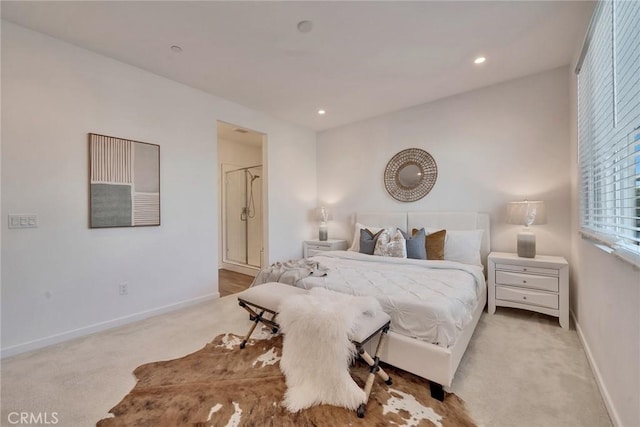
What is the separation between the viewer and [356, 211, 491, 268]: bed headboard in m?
3.27

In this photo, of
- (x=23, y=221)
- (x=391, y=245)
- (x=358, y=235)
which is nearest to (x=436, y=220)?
(x=391, y=245)

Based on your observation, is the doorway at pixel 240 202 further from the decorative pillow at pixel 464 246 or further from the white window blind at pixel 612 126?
the white window blind at pixel 612 126

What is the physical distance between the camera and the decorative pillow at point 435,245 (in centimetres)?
311

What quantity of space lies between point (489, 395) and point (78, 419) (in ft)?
7.94

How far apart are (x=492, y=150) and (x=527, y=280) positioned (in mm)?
1609

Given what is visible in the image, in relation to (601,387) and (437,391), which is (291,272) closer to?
(437,391)

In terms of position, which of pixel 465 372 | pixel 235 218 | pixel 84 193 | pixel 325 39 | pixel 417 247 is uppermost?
pixel 325 39

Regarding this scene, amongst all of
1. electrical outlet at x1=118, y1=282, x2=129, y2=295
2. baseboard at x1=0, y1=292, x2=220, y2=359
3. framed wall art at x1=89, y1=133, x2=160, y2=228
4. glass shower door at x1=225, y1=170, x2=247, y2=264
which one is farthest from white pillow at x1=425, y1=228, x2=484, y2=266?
glass shower door at x1=225, y1=170, x2=247, y2=264

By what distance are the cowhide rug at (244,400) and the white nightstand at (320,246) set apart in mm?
2419

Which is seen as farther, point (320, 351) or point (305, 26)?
point (305, 26)

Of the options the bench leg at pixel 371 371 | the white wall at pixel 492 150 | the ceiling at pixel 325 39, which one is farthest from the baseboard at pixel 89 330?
the white wall at pixel 492 150

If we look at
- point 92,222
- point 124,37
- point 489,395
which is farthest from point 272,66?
point 489,395

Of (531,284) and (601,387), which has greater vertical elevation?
(531,284)

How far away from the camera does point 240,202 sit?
5391 millimetres
